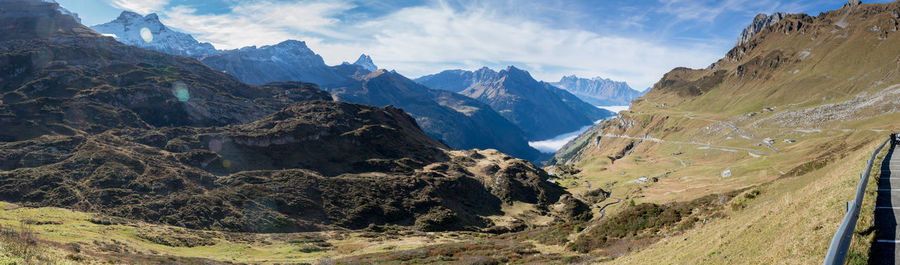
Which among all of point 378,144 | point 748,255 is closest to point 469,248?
point 748,255

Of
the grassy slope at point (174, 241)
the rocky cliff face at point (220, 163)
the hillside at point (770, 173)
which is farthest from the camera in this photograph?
the rocky cliff face at point (220, 163)

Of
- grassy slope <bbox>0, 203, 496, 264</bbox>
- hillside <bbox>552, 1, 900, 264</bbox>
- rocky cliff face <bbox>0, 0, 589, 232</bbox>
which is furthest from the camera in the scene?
rocky cliff face <bbox>0, 0, 589, 232</bbox>

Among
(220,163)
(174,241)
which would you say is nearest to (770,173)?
(174,241)

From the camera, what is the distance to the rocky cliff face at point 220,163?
261 feet

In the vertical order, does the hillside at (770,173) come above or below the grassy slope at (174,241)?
above

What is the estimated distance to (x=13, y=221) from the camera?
5281cm

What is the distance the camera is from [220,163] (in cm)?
Answer: 10594

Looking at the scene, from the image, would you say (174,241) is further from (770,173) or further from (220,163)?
(770,173)

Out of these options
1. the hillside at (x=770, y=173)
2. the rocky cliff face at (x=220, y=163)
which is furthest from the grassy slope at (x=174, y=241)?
the hillside at (x=770, y=173)

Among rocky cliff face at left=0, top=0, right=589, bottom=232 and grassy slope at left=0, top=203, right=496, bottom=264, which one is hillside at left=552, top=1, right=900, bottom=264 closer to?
rocky cliff face at left=0, top=0, right=589, bottom=232

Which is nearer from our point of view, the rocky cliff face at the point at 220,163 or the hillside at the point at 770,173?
the hillside at the point at 770,173

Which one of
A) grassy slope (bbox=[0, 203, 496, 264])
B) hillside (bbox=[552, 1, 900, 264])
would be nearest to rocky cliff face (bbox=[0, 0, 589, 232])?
grassy slope (bbox=[0, 203, 496, 264])

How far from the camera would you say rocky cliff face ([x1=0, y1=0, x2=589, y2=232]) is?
79.7 metres

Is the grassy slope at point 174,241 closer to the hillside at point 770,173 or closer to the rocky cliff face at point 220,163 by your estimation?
the rocky cliff face at point 220,163
